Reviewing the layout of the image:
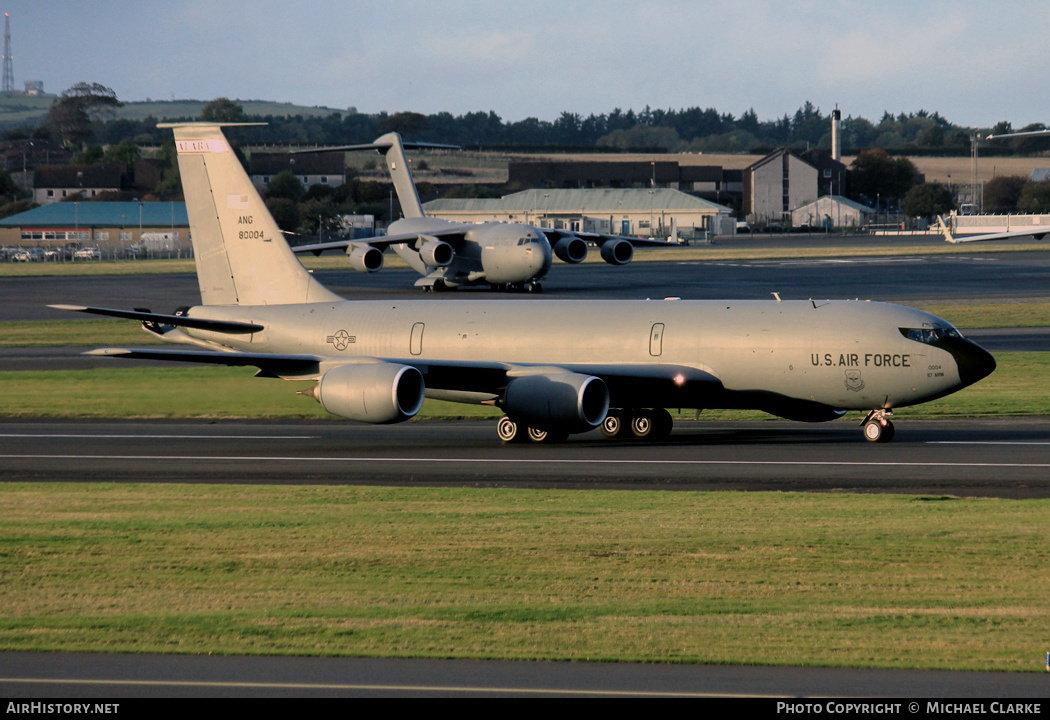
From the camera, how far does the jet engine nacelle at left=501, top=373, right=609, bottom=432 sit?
28828mm

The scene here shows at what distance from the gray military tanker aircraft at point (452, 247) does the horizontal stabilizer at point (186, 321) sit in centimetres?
3769

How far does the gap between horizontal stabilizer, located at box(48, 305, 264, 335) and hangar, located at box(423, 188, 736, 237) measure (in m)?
141

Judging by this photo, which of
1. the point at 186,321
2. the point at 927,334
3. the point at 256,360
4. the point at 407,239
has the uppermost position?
the point at 407,239

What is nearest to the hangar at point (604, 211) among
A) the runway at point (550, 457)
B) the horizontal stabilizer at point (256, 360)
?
the runway at point (550, 457)

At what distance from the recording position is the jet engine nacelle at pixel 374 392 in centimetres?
2886

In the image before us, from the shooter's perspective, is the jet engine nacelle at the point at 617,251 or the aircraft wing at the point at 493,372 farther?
the jet engine nacelle at the point at 617,251

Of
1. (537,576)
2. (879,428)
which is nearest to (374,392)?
(879,428)

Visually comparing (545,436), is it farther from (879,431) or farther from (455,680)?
(455,680)

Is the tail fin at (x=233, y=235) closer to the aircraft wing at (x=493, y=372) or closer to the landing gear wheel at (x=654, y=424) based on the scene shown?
the aircraft wing at (x=493, y=372)

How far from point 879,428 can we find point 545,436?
7886mm

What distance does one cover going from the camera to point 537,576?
1584 centimetres

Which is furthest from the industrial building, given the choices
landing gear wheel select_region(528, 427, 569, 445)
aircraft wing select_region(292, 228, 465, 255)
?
landing gear wheel select_region(528, 427, 569, 445)

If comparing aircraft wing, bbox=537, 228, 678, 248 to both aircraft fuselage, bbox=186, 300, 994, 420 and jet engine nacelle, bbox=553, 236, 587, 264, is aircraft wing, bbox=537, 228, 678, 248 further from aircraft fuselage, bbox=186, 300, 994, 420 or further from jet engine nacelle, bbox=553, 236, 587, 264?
aircraft fuselage, bbox=186, 300, 994, 420
